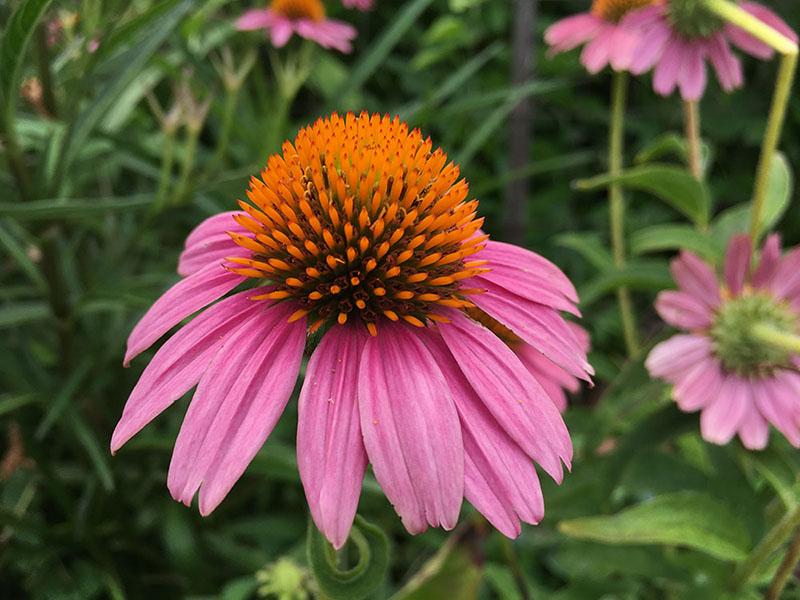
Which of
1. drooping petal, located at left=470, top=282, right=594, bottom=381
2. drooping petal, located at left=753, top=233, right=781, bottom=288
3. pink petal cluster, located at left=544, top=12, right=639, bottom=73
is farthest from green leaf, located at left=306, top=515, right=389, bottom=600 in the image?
pink petal cluster, located at left=544, top=12, right=639, bottom=73

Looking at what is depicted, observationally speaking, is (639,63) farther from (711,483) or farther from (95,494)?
(95,494)

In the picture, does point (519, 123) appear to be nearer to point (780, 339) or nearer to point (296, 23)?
point (296, 23)

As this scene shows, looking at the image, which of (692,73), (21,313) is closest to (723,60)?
(692,73)

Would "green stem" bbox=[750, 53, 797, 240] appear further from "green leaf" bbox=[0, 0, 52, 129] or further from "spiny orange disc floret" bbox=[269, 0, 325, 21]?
"spiny orange disc floret" bbox=[269, 0, 325, 21]

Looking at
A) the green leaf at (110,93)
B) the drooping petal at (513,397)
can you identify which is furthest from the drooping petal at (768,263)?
the green leaf at (110,93)

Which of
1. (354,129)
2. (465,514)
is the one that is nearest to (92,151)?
(354,129)
